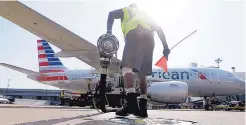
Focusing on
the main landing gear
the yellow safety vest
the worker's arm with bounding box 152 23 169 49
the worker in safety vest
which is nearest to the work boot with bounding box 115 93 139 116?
the worker in safety vest

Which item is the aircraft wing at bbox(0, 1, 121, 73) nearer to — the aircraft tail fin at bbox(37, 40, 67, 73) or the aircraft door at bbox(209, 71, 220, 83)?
the aircraft door at bbox(209, 71, 220, 83)

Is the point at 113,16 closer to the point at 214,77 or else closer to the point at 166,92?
the point at 166,92

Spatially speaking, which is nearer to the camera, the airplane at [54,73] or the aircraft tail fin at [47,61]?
the airplane at [54,73]

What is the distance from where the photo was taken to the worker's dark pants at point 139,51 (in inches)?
126

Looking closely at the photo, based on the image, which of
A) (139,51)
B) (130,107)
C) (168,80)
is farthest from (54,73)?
(130,107)

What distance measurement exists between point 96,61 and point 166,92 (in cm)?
355

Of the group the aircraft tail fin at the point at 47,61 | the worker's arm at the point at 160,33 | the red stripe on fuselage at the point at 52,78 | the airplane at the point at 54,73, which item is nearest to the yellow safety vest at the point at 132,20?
the worker's arm at the point at 160,33

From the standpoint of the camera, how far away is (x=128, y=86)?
125 inches

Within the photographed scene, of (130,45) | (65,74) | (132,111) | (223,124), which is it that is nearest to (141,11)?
(130,45)

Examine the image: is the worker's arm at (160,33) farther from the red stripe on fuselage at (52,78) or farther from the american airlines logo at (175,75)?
the red stripe on fuselage at (52,78)

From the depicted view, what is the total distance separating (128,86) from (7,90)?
8112 centimetres

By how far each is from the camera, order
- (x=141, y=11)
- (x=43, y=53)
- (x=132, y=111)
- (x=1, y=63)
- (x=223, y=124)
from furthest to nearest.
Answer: (x=43, y=53) < (x=1, y=63) < (x=141, y=11) < (x=132, y=111) < (x=223, y=124)

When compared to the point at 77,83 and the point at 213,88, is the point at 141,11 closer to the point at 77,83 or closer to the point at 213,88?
the point at 213,88

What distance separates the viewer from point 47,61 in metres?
23.7
